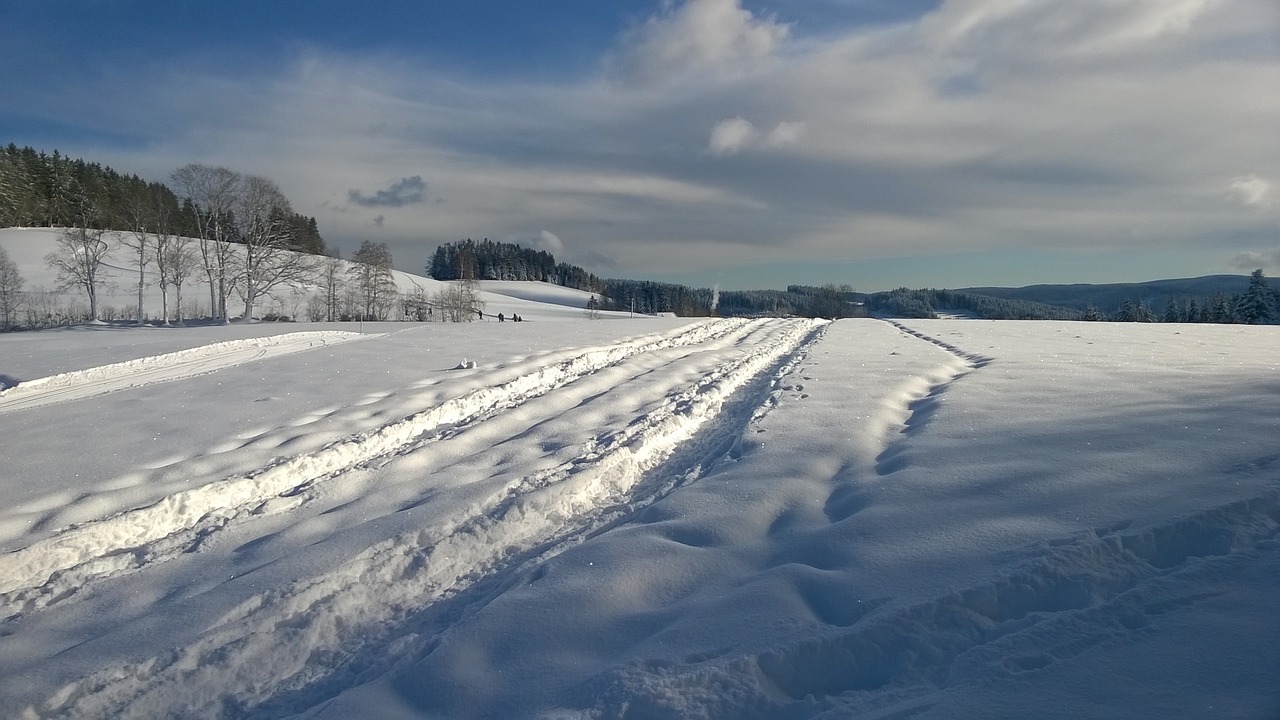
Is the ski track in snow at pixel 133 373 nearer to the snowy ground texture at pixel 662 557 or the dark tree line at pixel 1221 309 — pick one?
the snowy ground texture at pixel 662 557

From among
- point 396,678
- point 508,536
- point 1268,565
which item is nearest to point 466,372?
point 508,536

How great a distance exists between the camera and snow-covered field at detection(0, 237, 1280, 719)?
10.4 ft

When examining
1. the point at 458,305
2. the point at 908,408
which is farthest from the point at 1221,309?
the point at 908,408

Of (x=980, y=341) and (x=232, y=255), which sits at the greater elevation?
(x=232, y=255)

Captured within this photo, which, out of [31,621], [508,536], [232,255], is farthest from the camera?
[232,255]

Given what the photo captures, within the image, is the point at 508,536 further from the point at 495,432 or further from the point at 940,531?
the point at 495,432

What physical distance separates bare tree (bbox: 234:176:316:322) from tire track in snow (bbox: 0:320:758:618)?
119 ft

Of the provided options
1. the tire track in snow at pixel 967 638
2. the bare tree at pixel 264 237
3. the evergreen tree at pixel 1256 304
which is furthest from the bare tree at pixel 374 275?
the evergreen tree at pixel 1256 304

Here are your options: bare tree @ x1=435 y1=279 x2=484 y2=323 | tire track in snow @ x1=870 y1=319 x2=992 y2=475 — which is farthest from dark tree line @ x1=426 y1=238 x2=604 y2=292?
tire track in snow @ x1=870 y1=319 x2=992 y2=475

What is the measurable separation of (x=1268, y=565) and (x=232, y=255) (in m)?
50.6

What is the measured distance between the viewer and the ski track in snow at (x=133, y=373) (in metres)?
12.7

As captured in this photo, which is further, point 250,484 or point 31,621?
point 250,484

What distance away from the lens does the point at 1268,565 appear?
11.8 feet

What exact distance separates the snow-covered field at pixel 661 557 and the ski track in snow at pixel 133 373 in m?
3.44
